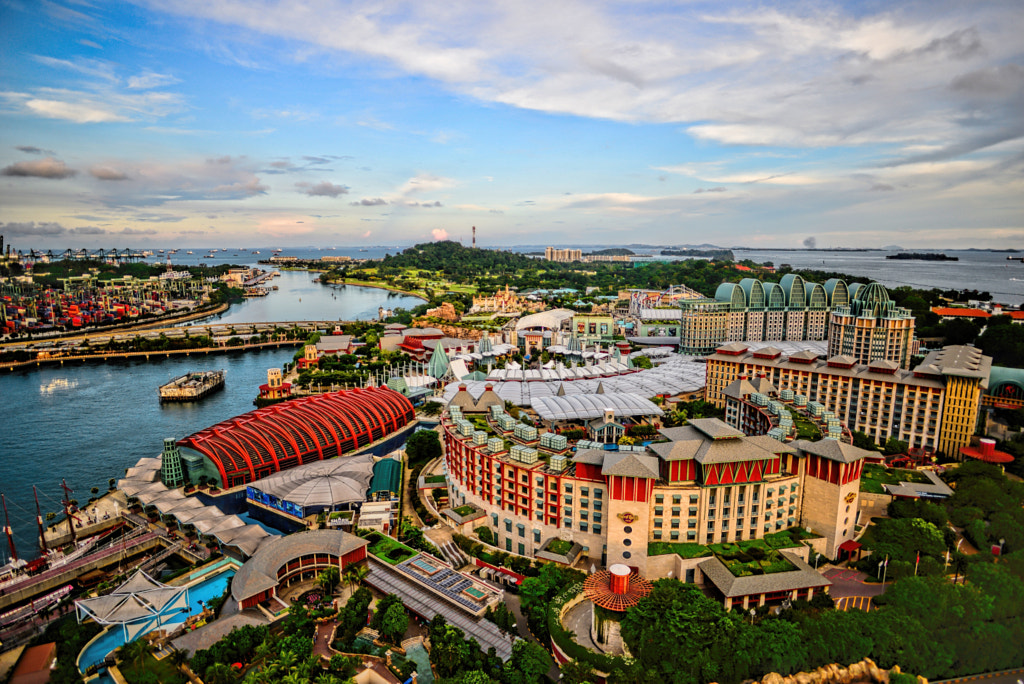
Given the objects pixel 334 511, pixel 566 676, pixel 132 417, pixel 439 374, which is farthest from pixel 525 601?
pixel 132 417

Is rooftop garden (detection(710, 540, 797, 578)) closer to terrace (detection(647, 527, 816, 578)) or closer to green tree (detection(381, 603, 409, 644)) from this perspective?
terrace (detection(647, 527, 816, 578))

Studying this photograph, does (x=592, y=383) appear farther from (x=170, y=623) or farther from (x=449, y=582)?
(x=170, y=623)

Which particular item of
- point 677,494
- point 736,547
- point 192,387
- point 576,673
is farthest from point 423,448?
point 192,387

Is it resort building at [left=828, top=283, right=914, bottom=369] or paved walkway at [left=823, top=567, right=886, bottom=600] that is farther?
resort building at [left=828, top=283, right=914, bottom=369]

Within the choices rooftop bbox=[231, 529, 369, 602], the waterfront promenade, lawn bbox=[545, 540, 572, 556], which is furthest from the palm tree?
the waterfront promenade

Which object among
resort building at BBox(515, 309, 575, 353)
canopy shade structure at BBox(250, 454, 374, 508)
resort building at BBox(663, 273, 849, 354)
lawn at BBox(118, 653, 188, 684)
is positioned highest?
resort building at BBox(663, 273, 849, 354)

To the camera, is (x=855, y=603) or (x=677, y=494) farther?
(x=677, y=494)
